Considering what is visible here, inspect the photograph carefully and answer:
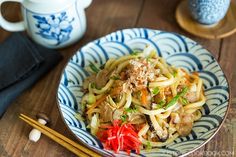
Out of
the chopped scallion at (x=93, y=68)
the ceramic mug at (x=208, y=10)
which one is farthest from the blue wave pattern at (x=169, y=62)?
the ceramic mug at (x=208, y=10)

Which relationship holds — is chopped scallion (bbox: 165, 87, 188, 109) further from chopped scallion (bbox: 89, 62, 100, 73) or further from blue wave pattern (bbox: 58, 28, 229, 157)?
chopped scallion (bbox: 89, 62, 100, 73)

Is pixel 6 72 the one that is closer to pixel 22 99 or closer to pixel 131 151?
pixel 22 99

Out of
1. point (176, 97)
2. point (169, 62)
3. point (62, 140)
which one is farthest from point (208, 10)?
point (62, 140)

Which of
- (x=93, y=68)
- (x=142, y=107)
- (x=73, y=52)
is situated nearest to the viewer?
(x=142, y=107)

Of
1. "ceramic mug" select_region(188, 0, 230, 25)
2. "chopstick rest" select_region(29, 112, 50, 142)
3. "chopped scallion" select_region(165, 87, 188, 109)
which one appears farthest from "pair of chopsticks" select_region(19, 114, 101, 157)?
"ceramic mug" select_region(188, 0, 230, 25)

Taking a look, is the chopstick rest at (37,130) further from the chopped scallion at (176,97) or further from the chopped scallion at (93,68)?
the chopped scallion at (176,97)

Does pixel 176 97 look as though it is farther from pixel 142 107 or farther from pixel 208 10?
pixel 208 10
